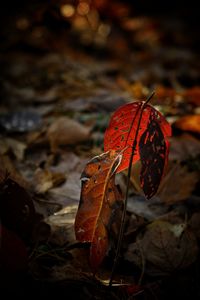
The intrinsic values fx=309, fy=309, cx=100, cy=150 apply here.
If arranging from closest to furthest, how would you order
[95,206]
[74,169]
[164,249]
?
[95,206], [164,249], [74,169]

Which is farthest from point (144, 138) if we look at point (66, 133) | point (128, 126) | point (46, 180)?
point (66, 133)

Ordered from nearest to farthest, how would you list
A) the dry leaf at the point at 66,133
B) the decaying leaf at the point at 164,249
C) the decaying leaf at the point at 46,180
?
the decaying leaf at the point at 164,249, the decaying leaf at the point at 46,180, the dry leaf at the point at 66,133

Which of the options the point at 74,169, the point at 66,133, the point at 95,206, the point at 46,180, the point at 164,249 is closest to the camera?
the point at 95,206

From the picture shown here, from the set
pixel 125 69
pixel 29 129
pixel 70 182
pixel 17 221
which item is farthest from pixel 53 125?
pixel 125 69

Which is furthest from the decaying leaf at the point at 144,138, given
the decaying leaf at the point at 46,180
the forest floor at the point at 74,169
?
the decaying leaf at the point at 46,180

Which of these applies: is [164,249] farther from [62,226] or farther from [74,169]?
[74,169]

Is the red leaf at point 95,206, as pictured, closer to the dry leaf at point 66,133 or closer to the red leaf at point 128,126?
the red leaf at point 128,126
